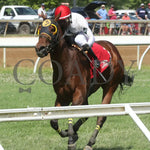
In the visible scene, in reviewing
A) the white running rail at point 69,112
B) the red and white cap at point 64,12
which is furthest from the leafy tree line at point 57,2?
the white running rail at point 69,112

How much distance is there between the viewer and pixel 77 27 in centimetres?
577

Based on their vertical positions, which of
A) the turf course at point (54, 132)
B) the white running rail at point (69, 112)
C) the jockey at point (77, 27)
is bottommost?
the turf course at point (54, 132)

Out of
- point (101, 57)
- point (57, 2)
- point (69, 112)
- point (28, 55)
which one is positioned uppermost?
point (69, 112)

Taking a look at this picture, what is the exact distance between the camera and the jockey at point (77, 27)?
551cm

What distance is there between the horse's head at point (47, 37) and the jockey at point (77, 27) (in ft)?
0.89

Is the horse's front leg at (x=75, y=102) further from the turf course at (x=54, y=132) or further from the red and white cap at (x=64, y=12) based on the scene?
the red and white cap at (x=64, y=12)

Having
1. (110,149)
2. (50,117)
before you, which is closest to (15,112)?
(50,117)

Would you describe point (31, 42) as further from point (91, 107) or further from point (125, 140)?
point (91, 107)

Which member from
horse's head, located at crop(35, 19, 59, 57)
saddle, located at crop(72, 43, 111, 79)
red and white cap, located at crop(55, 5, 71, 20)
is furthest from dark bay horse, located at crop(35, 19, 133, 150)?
saddle, located at crop(72, 43, 111, 79)

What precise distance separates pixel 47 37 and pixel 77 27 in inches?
28.2

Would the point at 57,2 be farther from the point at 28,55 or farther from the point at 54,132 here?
the point at 54,132

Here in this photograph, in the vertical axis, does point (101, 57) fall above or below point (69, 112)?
below

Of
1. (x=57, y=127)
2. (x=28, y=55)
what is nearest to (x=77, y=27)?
(x=57, y=127)

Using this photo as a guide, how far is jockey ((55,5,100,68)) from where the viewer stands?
217 inches
